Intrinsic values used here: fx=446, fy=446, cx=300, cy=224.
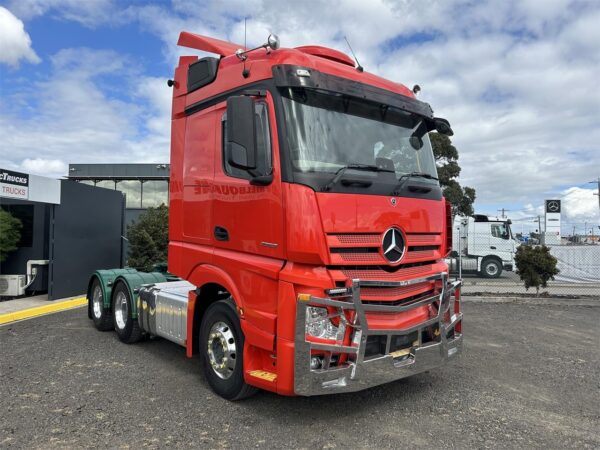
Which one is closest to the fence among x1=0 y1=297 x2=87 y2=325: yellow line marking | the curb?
the curb

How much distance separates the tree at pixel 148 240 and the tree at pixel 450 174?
1528cm

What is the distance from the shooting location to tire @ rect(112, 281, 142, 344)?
634 cm

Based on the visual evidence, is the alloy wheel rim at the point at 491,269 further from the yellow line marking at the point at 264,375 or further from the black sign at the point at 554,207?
the yellow line marking at the point at 264,375

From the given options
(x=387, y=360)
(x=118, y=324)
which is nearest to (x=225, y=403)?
(x=387, y=360)

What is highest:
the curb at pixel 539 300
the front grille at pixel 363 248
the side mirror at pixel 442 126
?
the side mirror at pixel 442 126

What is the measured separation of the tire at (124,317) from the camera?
6.34 meters

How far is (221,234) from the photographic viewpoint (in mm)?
4289

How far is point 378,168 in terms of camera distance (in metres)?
3.97

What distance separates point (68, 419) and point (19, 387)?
1188mm

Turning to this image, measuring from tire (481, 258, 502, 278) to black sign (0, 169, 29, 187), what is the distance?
654 inches

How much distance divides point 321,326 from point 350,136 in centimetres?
167

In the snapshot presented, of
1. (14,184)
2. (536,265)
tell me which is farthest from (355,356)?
(536,265)

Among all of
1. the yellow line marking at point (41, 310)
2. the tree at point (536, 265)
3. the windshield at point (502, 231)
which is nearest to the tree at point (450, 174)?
the windshield at point (502, 231)

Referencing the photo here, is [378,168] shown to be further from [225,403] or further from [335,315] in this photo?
[225,403]
